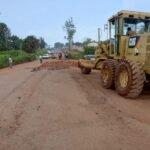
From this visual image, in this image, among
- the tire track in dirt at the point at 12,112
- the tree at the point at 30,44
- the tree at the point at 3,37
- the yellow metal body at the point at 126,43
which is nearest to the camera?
the tire track in dirt at the point at 12,112

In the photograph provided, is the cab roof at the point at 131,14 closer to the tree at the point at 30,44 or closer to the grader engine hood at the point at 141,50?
the grader engine hood at the point at 141,50

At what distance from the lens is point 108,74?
13703mm

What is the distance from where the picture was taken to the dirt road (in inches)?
248

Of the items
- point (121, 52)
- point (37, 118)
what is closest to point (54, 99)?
point (37, 118)

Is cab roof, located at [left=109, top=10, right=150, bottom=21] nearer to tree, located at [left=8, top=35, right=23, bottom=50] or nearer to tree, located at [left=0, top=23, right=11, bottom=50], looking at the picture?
tree, located at [left=0, top=23, right=11, bottom=50]

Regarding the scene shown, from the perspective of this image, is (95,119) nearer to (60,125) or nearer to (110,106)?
(60,125)

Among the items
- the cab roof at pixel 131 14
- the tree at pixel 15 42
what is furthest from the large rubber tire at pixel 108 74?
the tree at pixel 15 42

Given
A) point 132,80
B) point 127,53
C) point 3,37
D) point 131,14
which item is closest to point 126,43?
point 127,53

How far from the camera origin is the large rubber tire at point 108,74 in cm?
1343

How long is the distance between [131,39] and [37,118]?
6.03m

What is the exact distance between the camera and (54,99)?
1097cm

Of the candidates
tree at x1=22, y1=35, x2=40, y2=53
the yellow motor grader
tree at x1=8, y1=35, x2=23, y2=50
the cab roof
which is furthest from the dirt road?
tree at x1=8, y1=35, x2=23, y2=50

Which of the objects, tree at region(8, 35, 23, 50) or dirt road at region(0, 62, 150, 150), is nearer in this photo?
dirt road at region(0, 62, 150, 150)

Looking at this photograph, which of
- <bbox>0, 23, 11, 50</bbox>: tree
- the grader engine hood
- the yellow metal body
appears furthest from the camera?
<bbox>0, 23, 11, 50</bbox>: tree
